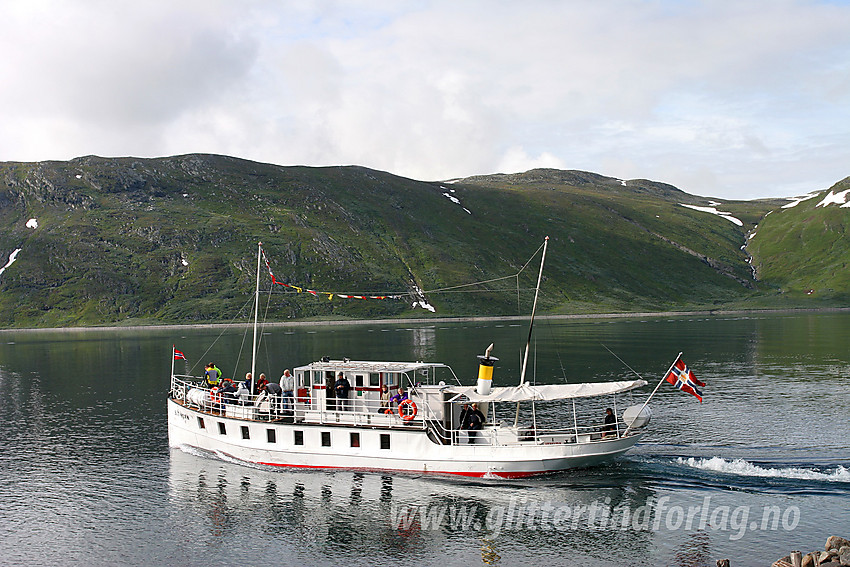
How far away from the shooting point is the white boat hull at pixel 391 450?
1535 inches

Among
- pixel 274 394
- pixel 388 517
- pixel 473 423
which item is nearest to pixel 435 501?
pixel 388 517

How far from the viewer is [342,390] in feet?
139

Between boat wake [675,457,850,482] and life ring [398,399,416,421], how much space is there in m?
16.3

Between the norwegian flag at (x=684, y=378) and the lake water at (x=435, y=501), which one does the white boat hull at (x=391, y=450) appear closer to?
the lake water at (x=435, y=501)

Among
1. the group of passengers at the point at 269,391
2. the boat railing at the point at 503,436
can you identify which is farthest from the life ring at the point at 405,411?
the group of passengers at the point at 269,391

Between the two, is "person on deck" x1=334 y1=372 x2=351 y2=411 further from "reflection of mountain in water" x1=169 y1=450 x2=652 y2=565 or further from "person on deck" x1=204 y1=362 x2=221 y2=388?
"person on deck" x1=204 y1=362 x2=221 y2=388

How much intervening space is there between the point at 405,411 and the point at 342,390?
165 inches

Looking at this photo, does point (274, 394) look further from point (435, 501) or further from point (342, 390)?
point (435, 501)

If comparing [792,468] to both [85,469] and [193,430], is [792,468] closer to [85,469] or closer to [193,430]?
[193,430]

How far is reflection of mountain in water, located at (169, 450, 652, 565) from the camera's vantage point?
3052 centimetres

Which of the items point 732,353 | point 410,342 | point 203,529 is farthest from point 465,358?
point 203,529

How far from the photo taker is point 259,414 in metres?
44.3

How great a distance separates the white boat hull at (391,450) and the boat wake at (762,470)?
14.4 ft

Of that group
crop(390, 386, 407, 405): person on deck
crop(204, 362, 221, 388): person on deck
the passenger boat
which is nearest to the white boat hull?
the passenger boat
